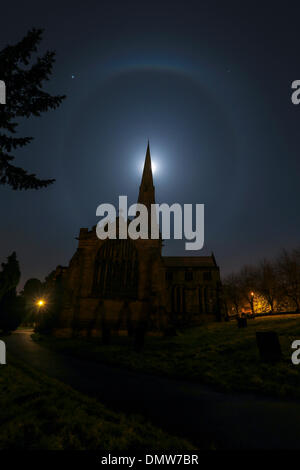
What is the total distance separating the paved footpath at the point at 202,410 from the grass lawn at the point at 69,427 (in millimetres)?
508

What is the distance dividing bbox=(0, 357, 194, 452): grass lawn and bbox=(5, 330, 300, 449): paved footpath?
508 millimetres

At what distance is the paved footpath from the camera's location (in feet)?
11.5

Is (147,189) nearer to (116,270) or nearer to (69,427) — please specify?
(116,270)

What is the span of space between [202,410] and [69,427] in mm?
2874

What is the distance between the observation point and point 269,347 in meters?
8.78

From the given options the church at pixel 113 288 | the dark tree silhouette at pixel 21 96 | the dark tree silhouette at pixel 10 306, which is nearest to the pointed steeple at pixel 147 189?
the church at pixel 113 288

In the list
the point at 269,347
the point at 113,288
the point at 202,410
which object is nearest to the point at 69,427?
the point at 202,410

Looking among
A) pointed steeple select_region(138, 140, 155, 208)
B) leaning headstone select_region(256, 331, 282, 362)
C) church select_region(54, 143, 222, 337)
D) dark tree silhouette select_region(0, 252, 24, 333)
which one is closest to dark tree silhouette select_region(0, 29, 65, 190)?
leaning headstone select_region(256, 331, 282, 362)

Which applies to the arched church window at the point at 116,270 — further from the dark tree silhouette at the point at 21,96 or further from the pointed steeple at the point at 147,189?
the dark tree silhouette at the point at 21,96

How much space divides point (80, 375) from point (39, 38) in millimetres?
13844

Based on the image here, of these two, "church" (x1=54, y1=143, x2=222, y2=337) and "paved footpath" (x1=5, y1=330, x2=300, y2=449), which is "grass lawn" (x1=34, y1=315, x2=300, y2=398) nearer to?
"paved footpath" (x1=5, y1=330, x2=300, y2=449)

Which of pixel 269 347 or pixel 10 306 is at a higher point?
pixel 269 347

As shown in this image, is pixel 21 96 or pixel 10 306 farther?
pixel 10 306
